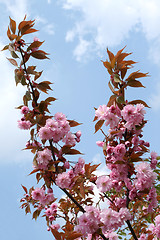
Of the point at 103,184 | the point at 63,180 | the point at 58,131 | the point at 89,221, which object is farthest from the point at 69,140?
the point at 89,221

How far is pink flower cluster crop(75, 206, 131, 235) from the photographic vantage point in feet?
6.66

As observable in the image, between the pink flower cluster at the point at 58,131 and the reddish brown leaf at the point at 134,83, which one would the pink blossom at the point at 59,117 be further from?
the reddish brown leaf at the point at 134,83

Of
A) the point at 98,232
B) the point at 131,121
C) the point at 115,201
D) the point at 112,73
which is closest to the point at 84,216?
the point at 98,232

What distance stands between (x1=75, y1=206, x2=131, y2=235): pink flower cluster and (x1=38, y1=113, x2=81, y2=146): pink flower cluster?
0.61 meters

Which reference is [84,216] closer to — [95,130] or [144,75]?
[95,130]

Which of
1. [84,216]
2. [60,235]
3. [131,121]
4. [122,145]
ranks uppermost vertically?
[131,121]

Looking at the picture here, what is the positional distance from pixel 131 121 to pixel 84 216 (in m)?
0.79

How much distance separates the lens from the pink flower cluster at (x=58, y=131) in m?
2.28

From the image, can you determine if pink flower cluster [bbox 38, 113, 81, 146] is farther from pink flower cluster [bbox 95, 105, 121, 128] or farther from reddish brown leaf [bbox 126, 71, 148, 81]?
reddish brown leaf [bbox 126, 71, 148, 81]

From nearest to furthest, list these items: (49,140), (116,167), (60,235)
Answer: (60,235) → (116,167) → (49,140)

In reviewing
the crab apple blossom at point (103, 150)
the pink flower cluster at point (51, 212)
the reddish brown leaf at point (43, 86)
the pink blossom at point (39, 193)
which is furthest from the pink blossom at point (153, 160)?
the pink flower cluster at point (51, 212)

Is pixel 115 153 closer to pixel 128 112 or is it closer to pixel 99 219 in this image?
pixel 128 112

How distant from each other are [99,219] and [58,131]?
2.46 ft

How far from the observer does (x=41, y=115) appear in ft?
7.88
